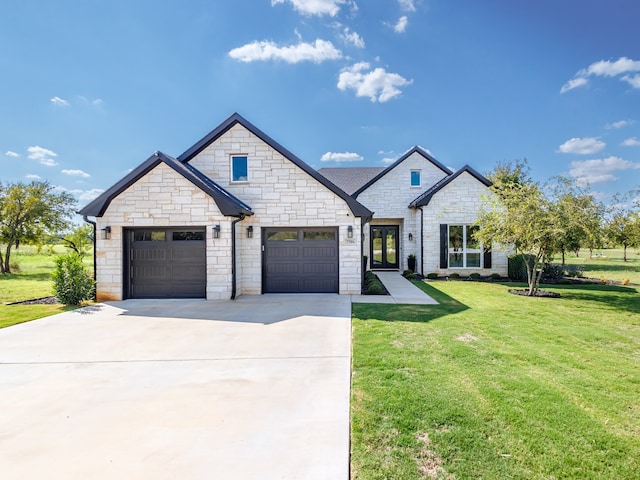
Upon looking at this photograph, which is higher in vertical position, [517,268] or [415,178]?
[415,178]

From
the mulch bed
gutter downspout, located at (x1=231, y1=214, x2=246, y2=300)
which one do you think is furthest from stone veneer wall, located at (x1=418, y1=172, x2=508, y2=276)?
the mulch bed

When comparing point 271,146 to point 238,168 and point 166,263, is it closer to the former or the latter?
point 238,168

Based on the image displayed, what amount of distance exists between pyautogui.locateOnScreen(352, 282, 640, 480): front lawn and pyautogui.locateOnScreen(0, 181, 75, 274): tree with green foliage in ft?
79.0

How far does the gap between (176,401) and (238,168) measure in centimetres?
962

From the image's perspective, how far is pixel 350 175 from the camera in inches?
915

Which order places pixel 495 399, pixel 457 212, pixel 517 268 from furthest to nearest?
pixel 457 212 < pixel 517 268 < pixel 495 399

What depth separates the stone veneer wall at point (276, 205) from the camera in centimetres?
1157

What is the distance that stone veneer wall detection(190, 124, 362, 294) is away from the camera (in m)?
11.6

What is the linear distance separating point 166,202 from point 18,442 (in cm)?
838

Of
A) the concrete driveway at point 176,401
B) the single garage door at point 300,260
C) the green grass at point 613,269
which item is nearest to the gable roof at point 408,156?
the single garage door at point 300,260

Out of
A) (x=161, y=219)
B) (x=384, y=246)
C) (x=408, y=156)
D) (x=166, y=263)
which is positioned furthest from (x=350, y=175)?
(x=166, y=263)

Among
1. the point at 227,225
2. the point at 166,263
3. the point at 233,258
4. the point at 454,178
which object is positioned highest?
the point at 454,178

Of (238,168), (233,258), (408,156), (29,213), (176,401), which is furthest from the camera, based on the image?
(29,213)

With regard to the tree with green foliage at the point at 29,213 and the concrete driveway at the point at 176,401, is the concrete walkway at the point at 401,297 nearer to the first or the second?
the concrete driveway at the point at 176,401
